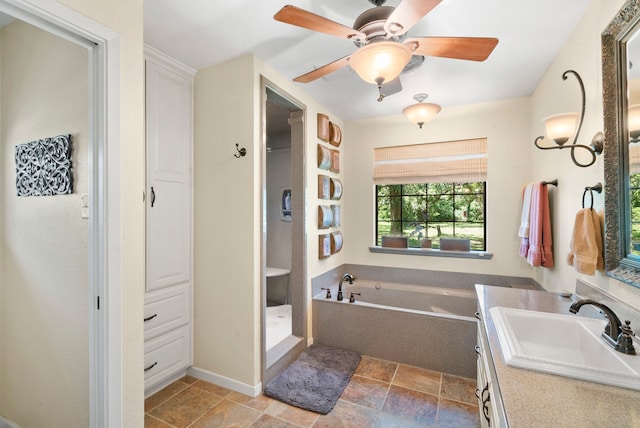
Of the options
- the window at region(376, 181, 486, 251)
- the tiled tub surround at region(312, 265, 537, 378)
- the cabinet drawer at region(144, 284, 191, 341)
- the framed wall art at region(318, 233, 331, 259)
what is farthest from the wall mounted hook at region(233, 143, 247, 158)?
the window at region(376, 181, 486, 251)

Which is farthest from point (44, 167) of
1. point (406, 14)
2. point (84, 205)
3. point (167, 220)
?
point (406, 14)

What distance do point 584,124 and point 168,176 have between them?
280 cm

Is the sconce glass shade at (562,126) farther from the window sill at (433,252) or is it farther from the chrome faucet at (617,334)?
the window sill at (433,252)

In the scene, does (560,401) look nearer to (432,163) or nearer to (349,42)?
(349,42)

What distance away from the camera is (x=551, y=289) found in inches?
92.6

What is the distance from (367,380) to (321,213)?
1580mm

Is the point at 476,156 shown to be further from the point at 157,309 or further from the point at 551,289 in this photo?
the point at 157,309

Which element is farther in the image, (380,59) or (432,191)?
(432,191)

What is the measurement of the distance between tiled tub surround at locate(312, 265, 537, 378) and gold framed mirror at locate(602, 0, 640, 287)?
1.31 meters

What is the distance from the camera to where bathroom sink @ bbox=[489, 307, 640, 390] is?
91 centimetres

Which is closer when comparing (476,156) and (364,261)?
(476,156)

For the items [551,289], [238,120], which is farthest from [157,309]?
[551,289]

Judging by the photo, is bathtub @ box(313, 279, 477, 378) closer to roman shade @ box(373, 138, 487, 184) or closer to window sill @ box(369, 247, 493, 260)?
window sill @ box(369, 247, 493, 260)

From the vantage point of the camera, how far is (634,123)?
124cm
